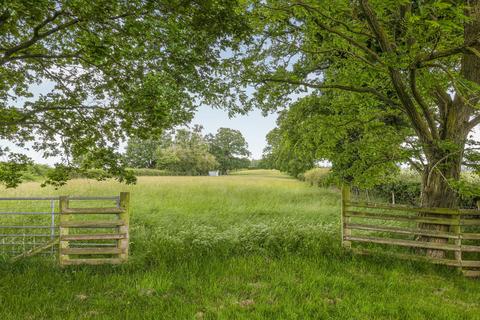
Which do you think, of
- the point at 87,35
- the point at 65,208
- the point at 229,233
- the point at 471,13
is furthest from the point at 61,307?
the point at 471,13

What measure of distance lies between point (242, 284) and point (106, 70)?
5785 millimetres

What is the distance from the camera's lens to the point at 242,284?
5.05 meters

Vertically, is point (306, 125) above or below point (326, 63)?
below

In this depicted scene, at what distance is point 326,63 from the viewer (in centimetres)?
926

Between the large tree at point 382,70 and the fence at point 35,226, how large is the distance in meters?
4.91

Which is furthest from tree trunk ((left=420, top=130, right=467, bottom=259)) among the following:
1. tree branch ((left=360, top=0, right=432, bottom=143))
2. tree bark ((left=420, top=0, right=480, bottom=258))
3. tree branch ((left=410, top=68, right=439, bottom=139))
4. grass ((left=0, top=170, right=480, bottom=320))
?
grass ((left=0, top=170, right=480, bottom=320))

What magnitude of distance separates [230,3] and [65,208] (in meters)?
6.08

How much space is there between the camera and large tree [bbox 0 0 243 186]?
5.48m

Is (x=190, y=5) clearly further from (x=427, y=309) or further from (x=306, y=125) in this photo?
(x=427, y=309)

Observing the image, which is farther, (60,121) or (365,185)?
(365,185)

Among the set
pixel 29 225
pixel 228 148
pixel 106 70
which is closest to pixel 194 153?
pixel 228 148

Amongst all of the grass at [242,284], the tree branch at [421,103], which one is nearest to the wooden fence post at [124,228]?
the grass at [242,284]

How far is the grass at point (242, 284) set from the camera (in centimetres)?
420

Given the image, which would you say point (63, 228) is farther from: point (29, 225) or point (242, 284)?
point (29, 225)
